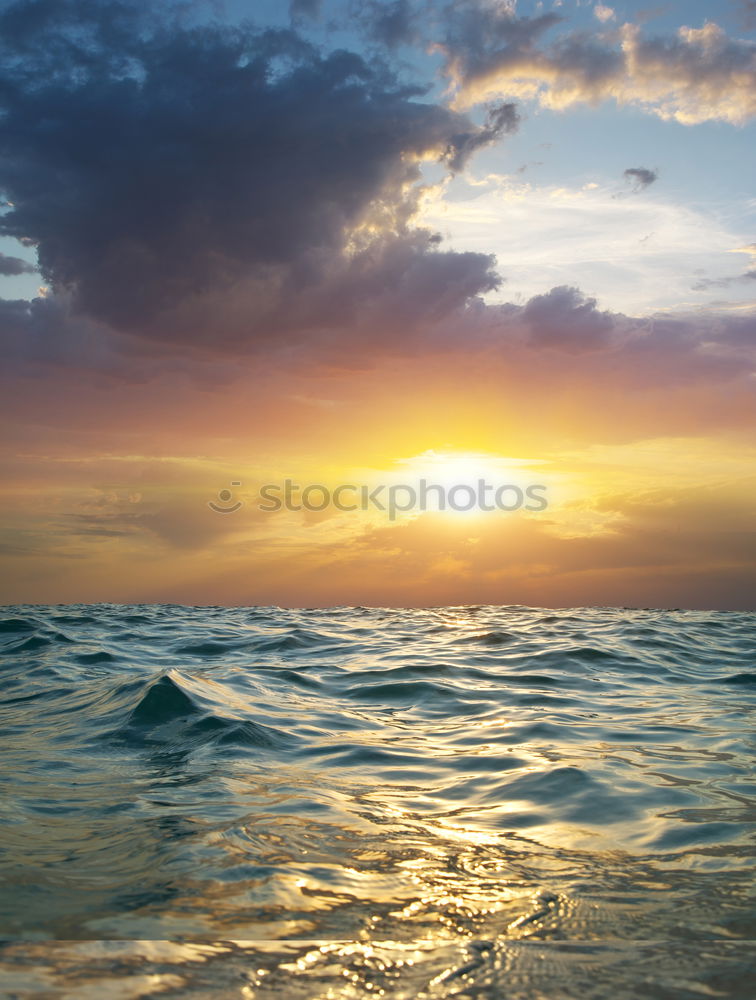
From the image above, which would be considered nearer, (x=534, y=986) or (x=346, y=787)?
(x=534, y=986)

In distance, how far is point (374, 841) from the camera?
→ 4.09m

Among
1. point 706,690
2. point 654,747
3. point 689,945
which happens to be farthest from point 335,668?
point 689,945

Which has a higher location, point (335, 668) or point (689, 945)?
point (689, 945)

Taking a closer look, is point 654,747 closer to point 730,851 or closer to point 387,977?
point 730,851

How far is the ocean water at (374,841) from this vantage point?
258 centimetres

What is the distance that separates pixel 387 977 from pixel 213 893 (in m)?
1.10

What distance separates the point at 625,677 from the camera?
11734 millimetres

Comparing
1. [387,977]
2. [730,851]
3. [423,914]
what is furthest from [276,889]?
[730,851]

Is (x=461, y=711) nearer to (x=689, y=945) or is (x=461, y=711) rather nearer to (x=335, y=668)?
(x=335, y=668)

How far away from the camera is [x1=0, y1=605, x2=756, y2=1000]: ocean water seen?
2582mm

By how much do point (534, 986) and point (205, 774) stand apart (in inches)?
142

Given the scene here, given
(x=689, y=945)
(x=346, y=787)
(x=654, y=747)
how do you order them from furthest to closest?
1. (x=654, y=747)
2. (x=346, y=787)
3. (x=689, y=945)

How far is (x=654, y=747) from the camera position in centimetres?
669

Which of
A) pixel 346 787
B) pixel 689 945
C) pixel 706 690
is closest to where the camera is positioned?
pixel 689 945
